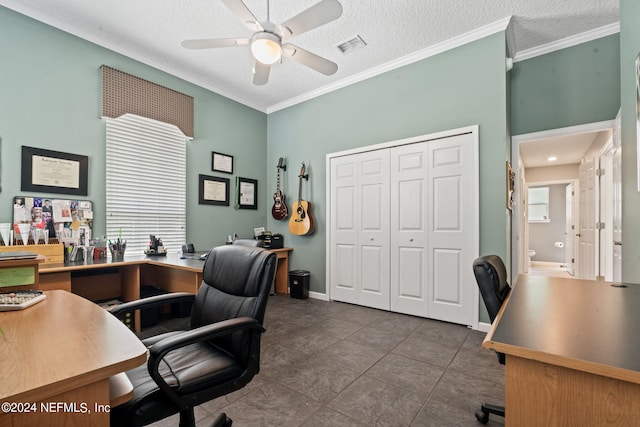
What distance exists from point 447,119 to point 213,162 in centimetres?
319

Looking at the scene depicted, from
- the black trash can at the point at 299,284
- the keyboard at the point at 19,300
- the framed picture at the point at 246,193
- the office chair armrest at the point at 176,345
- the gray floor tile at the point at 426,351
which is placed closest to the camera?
the office chair armrest at the point at 176,345

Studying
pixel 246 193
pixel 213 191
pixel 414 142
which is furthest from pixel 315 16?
pixel 246 193

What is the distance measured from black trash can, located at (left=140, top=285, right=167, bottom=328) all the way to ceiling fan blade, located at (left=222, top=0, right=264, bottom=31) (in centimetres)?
265

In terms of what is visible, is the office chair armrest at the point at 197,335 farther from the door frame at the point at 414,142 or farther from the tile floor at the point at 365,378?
the door frame at the point at 414,142

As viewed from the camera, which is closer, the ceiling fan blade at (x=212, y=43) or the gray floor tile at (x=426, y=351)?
the ceiling fan blade at (x=212, y=43)

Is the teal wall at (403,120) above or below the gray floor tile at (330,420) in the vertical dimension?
above

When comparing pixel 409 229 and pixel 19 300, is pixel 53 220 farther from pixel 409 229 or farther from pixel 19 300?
pixel 409 229

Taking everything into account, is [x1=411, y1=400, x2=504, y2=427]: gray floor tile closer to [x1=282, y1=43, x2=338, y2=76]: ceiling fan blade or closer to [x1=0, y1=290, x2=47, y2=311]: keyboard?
[x1=0, y1=290, x2=47, y2=311]: keyboard

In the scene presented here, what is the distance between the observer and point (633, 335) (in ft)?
2.94

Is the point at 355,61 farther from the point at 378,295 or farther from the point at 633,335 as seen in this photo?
the point at 633,335

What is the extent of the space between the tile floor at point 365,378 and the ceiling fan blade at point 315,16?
2.48m

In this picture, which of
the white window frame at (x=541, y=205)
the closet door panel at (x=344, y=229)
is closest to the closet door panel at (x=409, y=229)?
the closet door panel at (x=344, y=229)

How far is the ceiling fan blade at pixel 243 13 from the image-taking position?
1.85m

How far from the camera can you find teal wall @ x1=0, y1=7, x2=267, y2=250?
2617 mm
